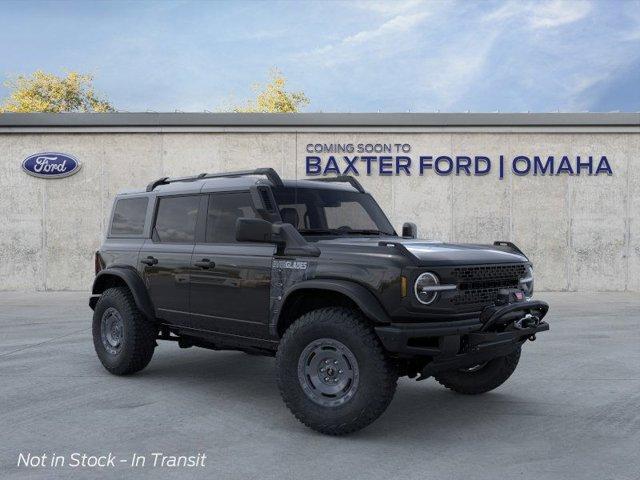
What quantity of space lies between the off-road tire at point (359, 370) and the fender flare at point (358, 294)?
0.53 ft

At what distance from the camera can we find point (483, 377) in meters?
5.65

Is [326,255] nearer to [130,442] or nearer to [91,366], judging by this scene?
[130,442]

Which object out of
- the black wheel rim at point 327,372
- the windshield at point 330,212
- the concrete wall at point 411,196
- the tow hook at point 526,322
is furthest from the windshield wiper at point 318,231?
the concrete wall at point 411,196

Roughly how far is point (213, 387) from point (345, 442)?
2065 mm

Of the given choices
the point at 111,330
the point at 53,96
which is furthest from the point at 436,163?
the point at 53,96

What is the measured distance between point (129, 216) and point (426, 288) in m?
3.79

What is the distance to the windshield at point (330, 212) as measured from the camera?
537 cm

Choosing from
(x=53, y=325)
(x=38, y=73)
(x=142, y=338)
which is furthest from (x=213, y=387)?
(x=38, y=73)

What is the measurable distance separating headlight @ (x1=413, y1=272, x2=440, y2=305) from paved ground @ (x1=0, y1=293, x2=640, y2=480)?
1.02 metres

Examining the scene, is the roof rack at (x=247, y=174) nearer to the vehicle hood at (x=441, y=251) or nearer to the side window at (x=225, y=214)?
the side window at (x=225, y=214)

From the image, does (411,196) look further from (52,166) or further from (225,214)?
(225,214)

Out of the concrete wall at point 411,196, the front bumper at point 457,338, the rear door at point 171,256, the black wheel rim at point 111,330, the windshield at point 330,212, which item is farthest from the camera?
the concrete wall at point 411,196

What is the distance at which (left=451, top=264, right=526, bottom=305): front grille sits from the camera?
14.6 feet

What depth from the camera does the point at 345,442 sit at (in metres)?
4.38
